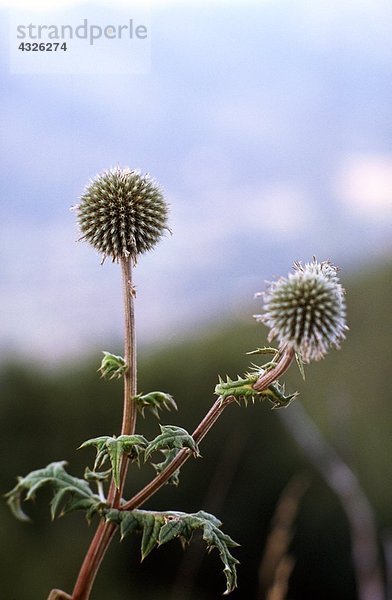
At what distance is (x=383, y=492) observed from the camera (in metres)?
6.73

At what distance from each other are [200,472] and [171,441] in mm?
4921

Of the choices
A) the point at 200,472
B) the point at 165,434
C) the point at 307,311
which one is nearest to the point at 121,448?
the point at 165,434

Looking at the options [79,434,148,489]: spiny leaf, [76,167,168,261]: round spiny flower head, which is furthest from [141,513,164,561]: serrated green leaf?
[76,167,168,261]: round spiny flower head

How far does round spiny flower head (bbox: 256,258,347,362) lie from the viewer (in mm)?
1452

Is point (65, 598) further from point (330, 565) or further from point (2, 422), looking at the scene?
point (2, 422)

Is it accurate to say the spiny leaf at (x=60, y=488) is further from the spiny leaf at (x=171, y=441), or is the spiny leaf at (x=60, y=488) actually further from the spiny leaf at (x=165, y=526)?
the spiny leaf at (x=171, y=441)

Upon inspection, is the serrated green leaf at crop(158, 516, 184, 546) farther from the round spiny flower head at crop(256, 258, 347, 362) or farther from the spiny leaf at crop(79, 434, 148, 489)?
the round spiny flower head at crop(256, 258, 347, 362)

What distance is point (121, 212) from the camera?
1862mm

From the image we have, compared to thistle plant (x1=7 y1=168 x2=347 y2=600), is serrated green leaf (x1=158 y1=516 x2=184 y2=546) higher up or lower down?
lower down

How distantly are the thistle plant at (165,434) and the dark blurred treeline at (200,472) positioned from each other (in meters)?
3.55

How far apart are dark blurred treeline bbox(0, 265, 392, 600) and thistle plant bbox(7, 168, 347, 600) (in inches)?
140

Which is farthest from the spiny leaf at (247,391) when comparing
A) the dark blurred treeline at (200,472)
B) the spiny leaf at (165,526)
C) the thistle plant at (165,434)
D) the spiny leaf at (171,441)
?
the dark blurred treeline at (200,472)

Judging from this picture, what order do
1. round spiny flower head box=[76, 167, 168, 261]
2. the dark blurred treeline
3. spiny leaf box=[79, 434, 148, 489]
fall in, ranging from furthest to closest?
the dark blurred treeline → round spiny flower head box=[76, 167, 168, 261] → spiny leaf box=[79, 434, 148, 489]

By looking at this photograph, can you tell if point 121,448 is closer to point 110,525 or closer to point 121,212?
point 110,525
